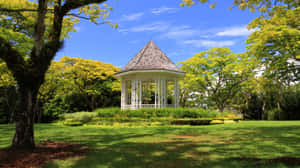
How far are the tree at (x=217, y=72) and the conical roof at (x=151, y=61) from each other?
9.57 meters

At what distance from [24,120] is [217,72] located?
25.9m

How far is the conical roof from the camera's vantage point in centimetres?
1655

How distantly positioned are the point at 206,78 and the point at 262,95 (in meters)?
9.23

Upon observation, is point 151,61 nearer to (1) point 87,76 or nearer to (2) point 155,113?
(2) point 155,113

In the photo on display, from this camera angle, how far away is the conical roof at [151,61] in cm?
1655

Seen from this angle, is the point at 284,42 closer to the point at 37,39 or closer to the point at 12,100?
the point at 37,39

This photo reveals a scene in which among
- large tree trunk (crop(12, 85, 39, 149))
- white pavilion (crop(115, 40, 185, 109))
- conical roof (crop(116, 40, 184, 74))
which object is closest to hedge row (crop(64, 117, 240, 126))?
white pavilion (crop(115, 40, 185, 109))

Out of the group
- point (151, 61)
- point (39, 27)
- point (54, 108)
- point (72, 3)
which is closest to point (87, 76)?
point (54, 108)

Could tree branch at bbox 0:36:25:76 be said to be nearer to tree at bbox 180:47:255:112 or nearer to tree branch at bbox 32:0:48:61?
tree branch at bbox 32:0:48:61

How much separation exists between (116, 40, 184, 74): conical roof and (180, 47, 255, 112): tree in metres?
9.57

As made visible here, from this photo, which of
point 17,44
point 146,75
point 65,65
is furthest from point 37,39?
point 65,65

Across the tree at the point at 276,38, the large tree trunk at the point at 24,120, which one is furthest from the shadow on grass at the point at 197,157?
the tree at the point at 276,38

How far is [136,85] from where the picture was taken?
56.6 ft

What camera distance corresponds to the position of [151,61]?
17.4 metres
